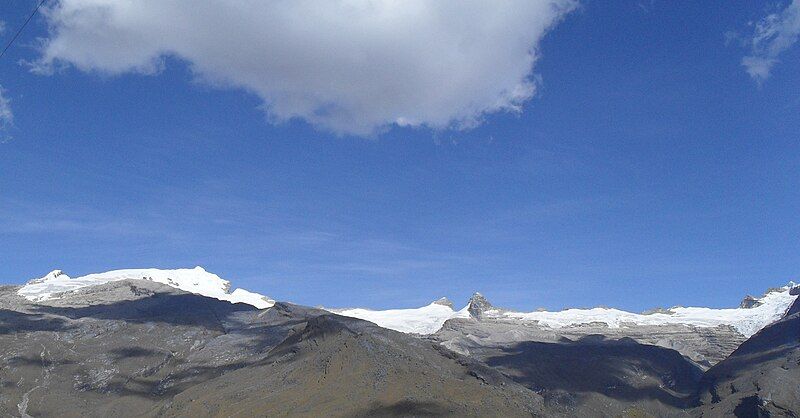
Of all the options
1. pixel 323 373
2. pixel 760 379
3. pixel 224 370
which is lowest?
pixel 323 373

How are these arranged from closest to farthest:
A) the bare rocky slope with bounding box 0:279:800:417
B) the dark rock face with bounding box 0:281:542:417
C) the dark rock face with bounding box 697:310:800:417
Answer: the dark rock face with bounding box 0:281:542:417 < the bare rocky slope with bounding box 0:279:800:417 < the dark rock face with bounding box 697:310:800:417

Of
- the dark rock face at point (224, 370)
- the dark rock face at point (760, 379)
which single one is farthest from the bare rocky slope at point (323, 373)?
the dark rock face at point (760, 379)

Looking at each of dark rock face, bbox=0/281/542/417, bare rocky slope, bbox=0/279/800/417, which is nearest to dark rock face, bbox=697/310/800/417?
bare rocky slope, bbox=0/279/800/417

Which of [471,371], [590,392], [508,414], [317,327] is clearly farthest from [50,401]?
[590,392]

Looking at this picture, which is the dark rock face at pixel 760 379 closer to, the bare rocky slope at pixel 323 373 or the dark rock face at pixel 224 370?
the bare rocky slope at pixel 323 373

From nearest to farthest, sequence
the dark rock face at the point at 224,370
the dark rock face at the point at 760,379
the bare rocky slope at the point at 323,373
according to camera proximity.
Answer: the dark rock face at the point at 224,370 → the bare rocky slope at the point at 323,373 → the dark rock face at the point at 760,379

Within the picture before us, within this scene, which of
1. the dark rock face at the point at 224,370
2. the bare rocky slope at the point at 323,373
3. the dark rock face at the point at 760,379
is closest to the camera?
the dark rock face at the point at 224,370

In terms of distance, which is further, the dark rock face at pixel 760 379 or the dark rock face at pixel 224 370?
the dark rock face at pixel 760 379

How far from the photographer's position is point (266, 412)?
9669 cm

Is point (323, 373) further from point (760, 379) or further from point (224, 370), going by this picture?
point (760, 379)

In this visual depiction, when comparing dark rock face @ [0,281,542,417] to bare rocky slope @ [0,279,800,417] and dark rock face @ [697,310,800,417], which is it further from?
dark rock face @ [697,310,800,417]

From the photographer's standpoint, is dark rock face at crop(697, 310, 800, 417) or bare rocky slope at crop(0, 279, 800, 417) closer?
bare rocky slope at crop(0, 279, 800, 417)

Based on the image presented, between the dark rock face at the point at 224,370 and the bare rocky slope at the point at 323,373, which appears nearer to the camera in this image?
the dark rock face at the point at 224,370

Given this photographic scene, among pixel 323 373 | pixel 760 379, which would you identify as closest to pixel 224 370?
pixel 323 373
